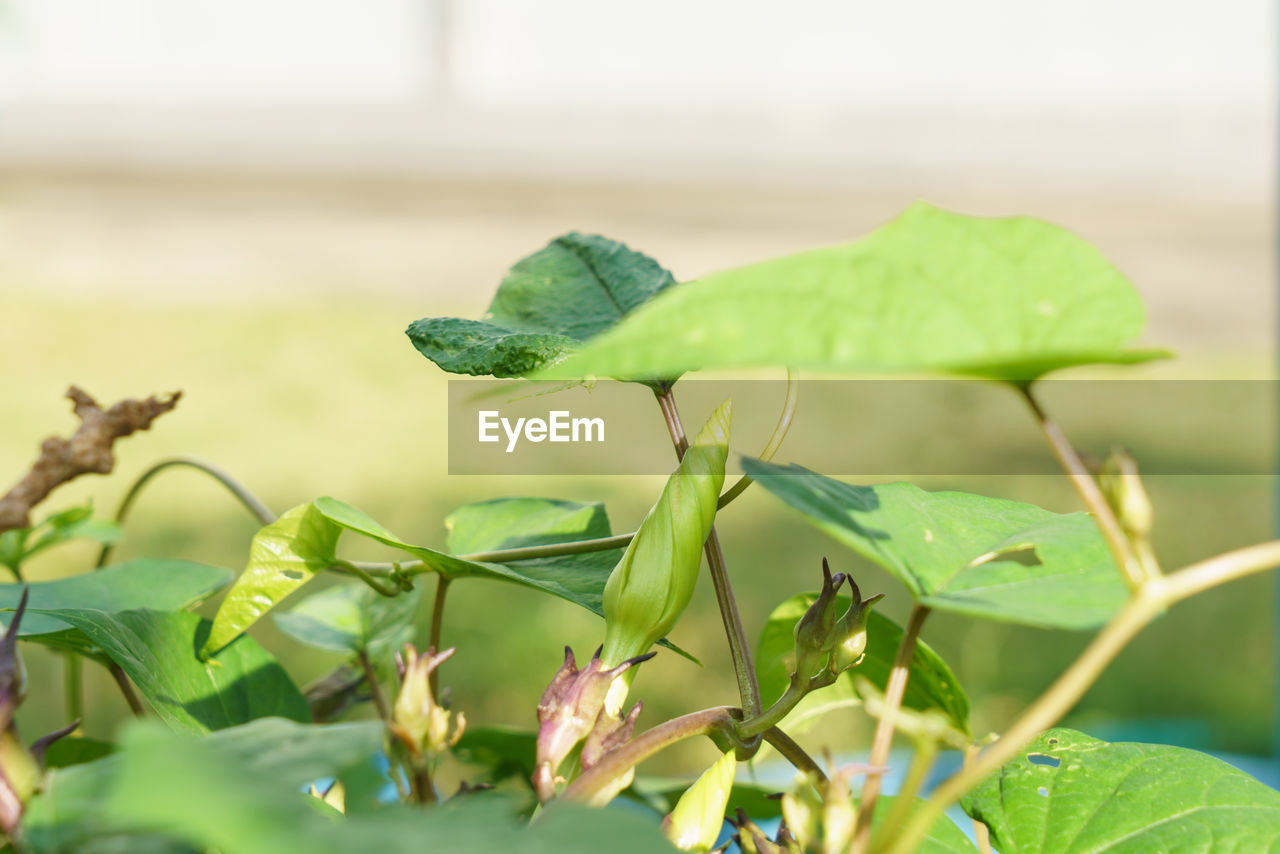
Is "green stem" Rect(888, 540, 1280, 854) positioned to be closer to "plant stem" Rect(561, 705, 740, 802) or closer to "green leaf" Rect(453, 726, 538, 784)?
"plant stem" Rect(561, 705, 740, 802)

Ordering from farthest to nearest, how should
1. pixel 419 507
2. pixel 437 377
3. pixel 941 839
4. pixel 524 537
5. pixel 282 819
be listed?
1. pixel 437 377
2. pixel 419 507
3. pixel 524 537
4. pixel 941 839
5. pixel 282 819

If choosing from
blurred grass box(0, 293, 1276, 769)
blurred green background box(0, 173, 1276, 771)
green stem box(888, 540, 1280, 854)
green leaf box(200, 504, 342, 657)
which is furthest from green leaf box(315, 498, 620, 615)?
blurred grass box(0, 293, 1276, 769)

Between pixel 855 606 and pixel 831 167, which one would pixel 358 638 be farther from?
pixel 831 167

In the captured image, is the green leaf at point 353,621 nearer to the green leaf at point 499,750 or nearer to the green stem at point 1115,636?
the green leaf at point 499,750

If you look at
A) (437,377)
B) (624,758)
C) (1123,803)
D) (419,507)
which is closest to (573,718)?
(624,758)

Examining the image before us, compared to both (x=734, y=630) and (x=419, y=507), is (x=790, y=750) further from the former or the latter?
(x=419, y=507)

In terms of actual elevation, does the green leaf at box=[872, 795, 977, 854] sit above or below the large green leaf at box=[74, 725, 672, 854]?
below

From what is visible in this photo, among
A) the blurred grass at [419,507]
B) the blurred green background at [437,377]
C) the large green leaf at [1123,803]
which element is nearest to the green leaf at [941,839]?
the large green leaf at [1123,803]
